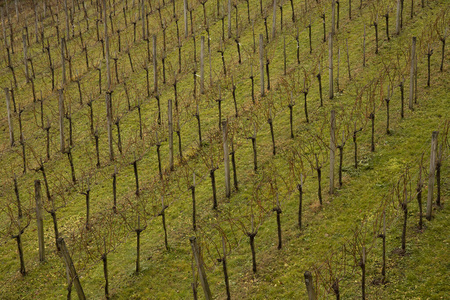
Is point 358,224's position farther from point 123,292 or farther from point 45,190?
Answer: point 45,190

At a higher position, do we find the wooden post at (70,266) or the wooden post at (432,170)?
the wooden post at (432,170)

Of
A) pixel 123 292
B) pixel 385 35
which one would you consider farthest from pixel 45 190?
pixel 385 35

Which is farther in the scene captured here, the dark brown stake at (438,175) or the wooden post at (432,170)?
the dark brown stake at (438,175)

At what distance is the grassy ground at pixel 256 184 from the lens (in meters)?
14.5

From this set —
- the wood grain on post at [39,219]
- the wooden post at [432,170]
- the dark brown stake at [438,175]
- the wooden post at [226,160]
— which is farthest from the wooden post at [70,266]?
the dark brown stake at [438,175]

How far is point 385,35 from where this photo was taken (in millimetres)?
25391

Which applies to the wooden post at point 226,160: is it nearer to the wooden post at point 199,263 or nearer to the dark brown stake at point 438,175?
the wooden post at point 199,263

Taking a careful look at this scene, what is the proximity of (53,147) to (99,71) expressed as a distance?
6.34 metres

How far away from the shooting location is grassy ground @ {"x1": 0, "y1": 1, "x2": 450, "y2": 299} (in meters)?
14.5

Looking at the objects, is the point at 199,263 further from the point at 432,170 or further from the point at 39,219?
the point at 39,219

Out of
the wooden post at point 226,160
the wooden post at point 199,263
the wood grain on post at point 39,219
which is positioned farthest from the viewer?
the wooden post at point 226,160

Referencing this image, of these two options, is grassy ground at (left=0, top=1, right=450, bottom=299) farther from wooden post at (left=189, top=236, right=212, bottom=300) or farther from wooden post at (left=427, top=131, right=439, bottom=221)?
wooden post at (left=189, top=236, right=212, bottom=300)

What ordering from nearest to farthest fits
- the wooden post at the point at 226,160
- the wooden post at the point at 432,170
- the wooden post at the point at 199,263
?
the wooden post at the point at 199,263, the wooden post at the point at 432,170, the wooden post at the point at 226,160

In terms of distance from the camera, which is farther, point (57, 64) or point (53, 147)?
point (57, 64)
